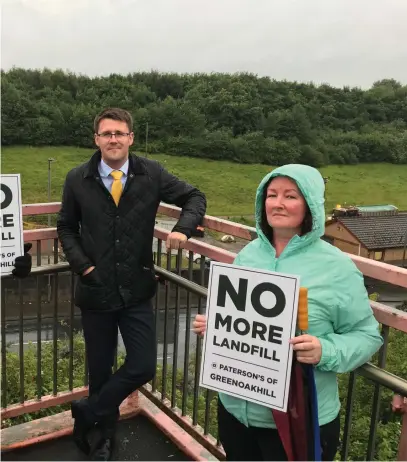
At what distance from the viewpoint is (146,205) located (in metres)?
2.46

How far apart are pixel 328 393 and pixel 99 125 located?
1619mm

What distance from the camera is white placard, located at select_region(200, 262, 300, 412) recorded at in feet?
5.32

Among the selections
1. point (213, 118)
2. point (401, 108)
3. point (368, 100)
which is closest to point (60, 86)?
point (213, 118)

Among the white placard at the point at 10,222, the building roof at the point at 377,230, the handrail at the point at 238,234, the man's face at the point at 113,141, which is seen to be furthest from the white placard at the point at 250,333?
the building roof at the point at 377,230

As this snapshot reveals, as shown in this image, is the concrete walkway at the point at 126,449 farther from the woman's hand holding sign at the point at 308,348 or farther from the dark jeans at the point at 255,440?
the woman's hand holding sign at the point at 308,348

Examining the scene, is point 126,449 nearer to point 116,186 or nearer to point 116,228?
point 116,228

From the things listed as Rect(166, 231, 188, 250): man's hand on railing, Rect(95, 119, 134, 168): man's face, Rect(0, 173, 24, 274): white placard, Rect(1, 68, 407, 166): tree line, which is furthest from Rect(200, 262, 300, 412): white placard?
Rect(1, 68, 407, 166): tree line

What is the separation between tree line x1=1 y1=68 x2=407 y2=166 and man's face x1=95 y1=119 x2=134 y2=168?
6617 centimetres

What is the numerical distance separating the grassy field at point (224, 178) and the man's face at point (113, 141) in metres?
47.6

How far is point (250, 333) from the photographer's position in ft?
5.67

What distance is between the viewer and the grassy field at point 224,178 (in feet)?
175

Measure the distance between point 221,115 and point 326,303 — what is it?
80.5 metres

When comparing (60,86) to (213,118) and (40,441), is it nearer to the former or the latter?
(213,118)

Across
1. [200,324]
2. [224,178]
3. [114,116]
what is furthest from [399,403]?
[224,178]
